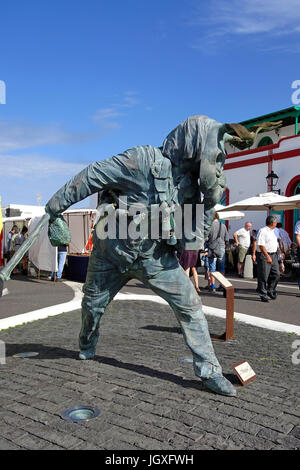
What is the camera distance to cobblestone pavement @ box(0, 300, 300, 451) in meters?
2.62

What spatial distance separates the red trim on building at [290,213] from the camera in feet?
59.9

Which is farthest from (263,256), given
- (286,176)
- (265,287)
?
(286,176)

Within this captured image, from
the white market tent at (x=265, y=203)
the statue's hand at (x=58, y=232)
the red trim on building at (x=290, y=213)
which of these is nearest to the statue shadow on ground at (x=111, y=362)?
the statue's hand at (x=58, y=232)

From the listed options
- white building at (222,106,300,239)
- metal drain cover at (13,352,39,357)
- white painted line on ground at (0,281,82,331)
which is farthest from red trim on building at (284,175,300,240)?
metal drain cover at (13,352,39,357)

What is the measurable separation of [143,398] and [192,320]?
0.65 m

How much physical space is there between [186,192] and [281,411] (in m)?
1.64

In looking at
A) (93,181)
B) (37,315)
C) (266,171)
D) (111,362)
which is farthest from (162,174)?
(266,171)

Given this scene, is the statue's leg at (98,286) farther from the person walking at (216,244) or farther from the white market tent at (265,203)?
the white market tent at (265,203)

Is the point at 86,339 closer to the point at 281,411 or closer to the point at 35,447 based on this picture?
the point at 35,447

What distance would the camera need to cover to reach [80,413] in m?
2.97

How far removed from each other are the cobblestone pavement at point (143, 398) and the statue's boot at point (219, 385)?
42 mm

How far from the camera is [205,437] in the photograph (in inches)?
104

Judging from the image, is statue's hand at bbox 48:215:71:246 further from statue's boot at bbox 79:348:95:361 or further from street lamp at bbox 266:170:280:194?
street lamp at bbox 266:170:280:194

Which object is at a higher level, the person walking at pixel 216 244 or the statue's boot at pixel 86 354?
the person walking at pixel 216 244
